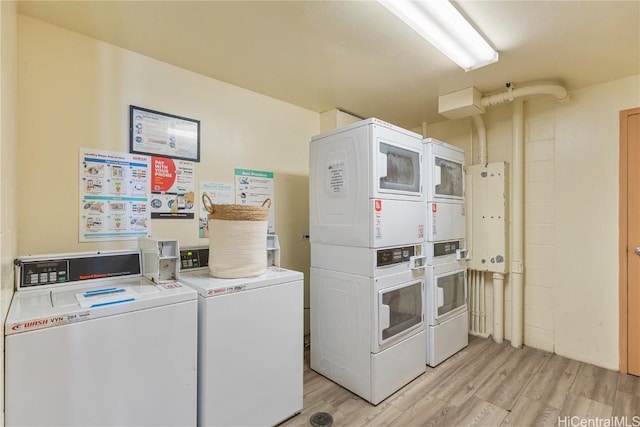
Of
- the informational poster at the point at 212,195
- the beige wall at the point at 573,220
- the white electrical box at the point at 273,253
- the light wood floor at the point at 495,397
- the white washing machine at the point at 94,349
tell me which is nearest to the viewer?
the white washing machine at the point at 94,349

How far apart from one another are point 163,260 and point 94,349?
56 cm

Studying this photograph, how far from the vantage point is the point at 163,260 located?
1.72 meters

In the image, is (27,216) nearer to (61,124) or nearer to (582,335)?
(61,124)

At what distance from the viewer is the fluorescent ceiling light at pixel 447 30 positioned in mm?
1534

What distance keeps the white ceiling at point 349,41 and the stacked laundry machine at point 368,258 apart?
50cm

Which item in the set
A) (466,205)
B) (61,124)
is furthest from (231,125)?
(466,205)

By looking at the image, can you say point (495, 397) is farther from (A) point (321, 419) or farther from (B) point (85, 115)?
(B) point (85, 115)

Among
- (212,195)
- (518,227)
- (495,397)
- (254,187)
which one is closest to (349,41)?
(254,187)

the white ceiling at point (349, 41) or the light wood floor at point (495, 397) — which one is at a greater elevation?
the white ceiling at point (349, 41)

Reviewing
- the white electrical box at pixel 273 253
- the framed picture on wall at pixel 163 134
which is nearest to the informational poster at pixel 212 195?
the framed picture on wall at pixel 163 134

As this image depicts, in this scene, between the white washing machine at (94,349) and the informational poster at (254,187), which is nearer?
the white washing machine at (94,349)

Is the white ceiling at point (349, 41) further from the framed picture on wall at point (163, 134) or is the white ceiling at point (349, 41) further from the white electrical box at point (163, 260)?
the white electrical box at point (163, 260)

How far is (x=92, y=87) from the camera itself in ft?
6.25

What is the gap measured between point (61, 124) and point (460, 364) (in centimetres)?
339
